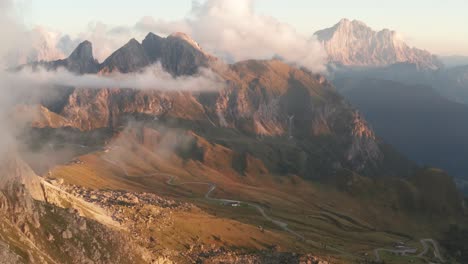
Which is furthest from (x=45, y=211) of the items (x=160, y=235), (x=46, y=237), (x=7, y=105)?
(x=160, y=235)

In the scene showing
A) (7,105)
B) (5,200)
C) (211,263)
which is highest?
(7,105)

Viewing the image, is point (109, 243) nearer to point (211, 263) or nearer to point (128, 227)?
point (128, 227)

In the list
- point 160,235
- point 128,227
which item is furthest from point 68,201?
point 160,235

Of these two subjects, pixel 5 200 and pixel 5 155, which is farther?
pixel 5 155

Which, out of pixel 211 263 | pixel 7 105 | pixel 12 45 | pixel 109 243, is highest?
pixel 12 45

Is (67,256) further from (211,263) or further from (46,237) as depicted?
(211,263)

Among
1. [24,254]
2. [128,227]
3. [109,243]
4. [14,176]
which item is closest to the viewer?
[24,254]

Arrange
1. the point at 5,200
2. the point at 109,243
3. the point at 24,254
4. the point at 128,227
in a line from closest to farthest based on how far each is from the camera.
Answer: the point at 24,254 < the point at 5,200 < the point at 109,243 < the point at 128,227

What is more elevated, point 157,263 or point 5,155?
point 5,155

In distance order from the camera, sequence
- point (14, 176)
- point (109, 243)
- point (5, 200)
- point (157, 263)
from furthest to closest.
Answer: point (157, 263) < point (109, 243) < point (14, 176) < point (5, 200)
